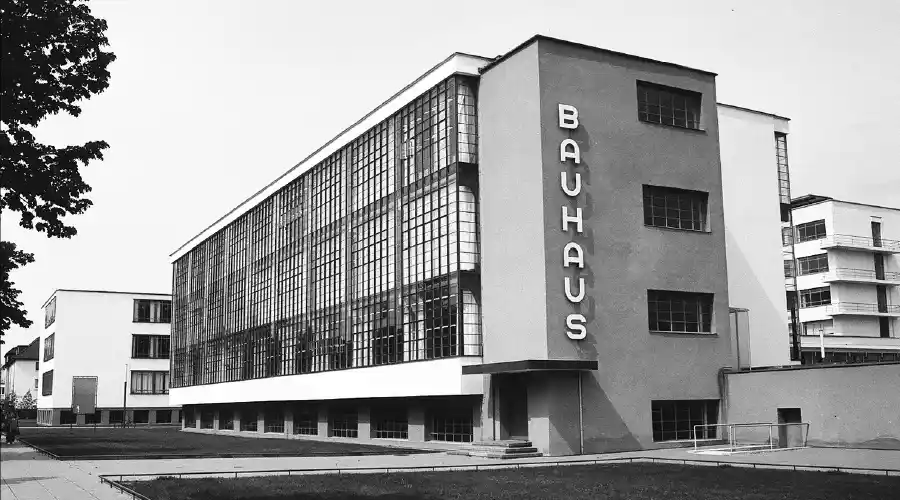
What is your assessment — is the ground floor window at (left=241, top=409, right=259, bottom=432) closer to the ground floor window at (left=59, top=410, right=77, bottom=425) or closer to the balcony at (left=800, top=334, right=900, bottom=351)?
the balcony at (left=800, top=334, right=900, bottom=351)

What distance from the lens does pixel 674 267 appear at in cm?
3912

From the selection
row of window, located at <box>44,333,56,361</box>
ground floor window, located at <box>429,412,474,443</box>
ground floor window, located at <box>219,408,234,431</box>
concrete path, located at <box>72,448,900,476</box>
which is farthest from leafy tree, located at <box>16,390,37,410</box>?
concrete path, located at <box>72,448,900,476</box>

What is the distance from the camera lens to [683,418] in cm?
3875

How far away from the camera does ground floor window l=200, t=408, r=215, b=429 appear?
265 ft

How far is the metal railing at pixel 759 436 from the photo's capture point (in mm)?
34781

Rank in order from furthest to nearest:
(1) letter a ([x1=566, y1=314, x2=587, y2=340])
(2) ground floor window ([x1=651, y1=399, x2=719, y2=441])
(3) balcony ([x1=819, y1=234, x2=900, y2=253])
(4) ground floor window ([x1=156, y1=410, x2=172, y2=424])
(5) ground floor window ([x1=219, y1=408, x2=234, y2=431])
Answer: (4) ground floor window ([x1=156, y1=410, x2=172, y2=424])
(3) balcony ([x1=819, y1=234, x2=900, y2=253])
(5) ground floor window ([x1=219, y1=408, x2=234, y2=431])
(2) ground floor window ([x1=651, y1=399, x2=719, y2=441])
(1) letter a ([x1=566, y1=314, x2=587, y2=340])

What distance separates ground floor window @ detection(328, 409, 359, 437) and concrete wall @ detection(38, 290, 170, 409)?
2684 inches

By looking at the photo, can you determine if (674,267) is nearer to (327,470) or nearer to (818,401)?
(818,401)

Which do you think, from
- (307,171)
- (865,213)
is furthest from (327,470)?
(865,213)

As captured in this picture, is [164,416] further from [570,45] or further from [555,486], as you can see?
[555,486]

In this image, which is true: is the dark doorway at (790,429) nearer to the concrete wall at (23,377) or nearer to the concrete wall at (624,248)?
the concrete wall at (624,248)

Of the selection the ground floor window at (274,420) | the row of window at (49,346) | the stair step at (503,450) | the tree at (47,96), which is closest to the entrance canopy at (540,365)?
the stair step at (503,450)

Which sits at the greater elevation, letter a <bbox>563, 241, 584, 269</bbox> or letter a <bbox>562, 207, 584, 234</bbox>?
letter a <bbox>562, 207, 584, 234</bbox>

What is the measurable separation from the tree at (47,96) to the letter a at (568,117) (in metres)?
23.5
